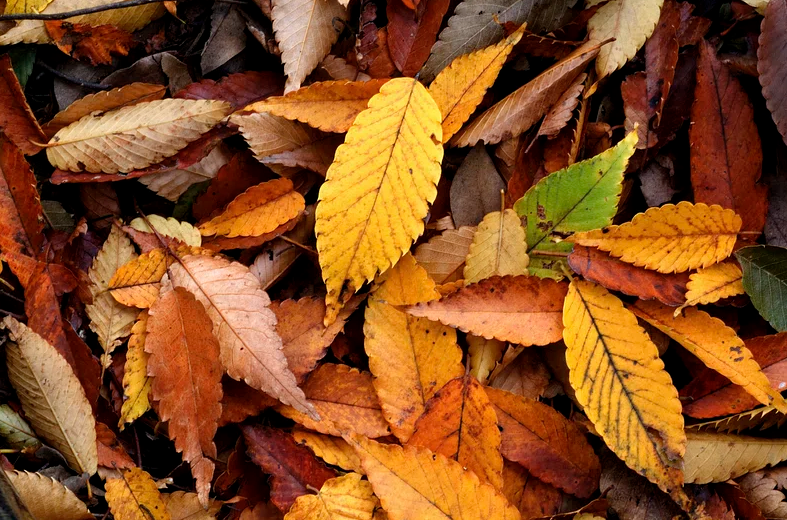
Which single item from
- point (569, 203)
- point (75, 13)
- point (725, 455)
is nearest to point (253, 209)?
point (75, 13)

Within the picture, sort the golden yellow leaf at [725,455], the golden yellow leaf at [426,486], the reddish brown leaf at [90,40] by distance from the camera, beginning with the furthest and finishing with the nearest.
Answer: the reddish brown leaf at [90,40], the golden yellow leaf at [725,455], the golden yellow leaf at [426,486]

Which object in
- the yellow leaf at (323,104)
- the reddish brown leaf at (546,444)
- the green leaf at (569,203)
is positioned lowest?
the reddish brown leaf at (546,444)

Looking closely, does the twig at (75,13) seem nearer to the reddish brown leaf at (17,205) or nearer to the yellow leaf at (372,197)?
the reddish brown leaf at (17,205)

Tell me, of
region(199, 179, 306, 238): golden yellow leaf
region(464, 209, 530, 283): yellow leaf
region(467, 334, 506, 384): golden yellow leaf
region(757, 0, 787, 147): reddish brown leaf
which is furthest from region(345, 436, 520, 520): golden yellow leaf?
region(757, 0, 787, 147): reddish brown leaf

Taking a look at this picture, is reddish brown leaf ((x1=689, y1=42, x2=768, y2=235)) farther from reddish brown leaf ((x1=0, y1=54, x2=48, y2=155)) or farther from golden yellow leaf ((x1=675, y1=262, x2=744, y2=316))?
reddish brown leaf ((x1=0, y1=54, x2=48, y2=155))

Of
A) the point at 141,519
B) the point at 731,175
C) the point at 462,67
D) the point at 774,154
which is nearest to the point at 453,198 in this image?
the point at 462,67

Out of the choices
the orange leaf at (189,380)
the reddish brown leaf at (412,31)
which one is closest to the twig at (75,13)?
the reddish brown leaf at (412,31)
